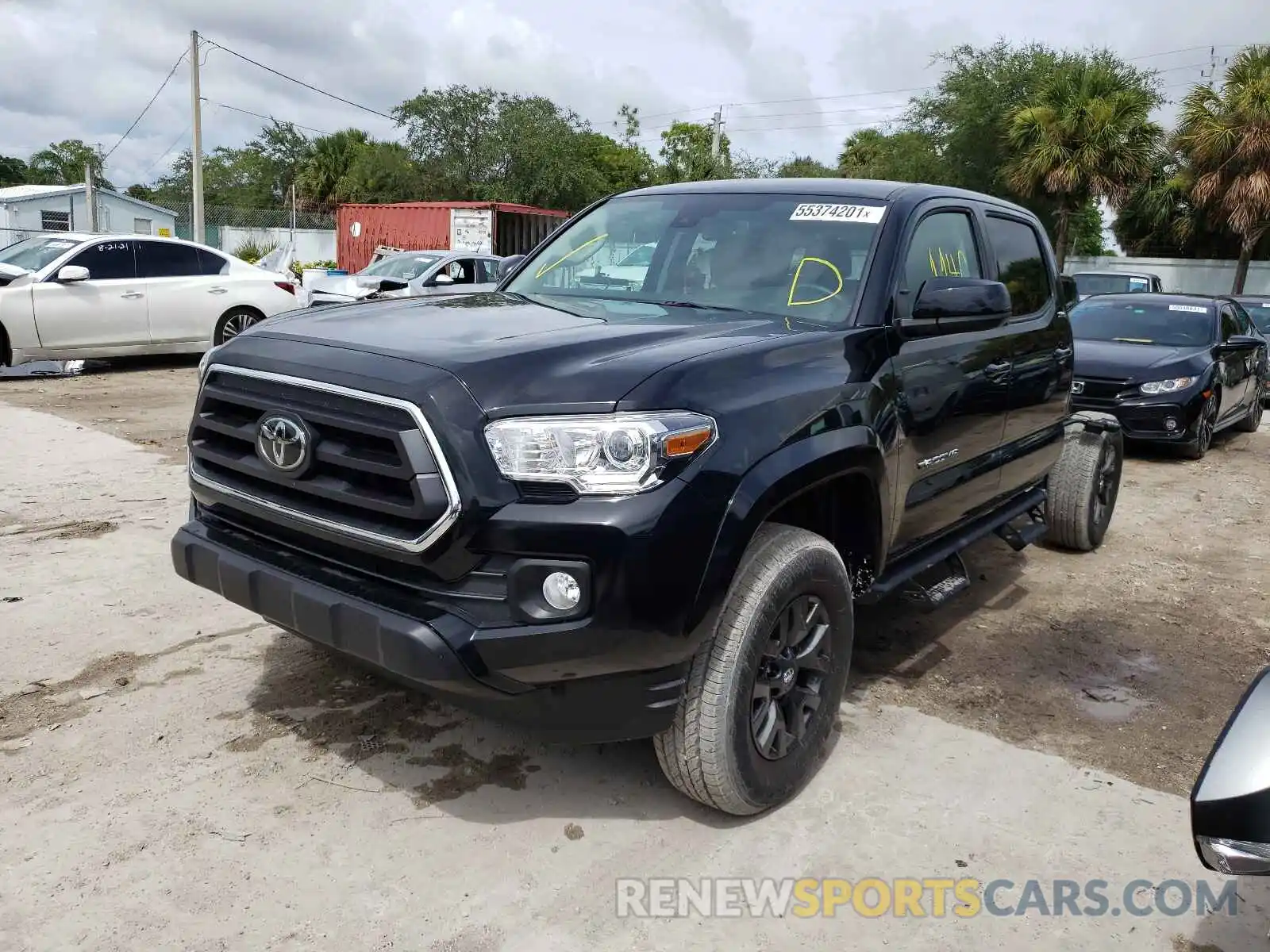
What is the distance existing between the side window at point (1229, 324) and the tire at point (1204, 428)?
91 cm

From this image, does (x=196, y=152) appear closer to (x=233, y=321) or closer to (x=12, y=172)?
(x=233, y=321)

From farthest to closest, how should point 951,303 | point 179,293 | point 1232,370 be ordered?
point 179,293, point 1232,370, point 951,303

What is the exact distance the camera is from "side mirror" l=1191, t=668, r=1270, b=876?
1885 mm

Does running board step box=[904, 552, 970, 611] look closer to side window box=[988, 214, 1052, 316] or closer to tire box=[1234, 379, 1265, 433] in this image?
side window box=[988, 214, 1052, 316]

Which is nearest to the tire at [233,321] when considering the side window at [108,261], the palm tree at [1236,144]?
the side window at [108,261]

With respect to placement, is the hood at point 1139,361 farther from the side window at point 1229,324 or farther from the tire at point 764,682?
the tire at point 764,682

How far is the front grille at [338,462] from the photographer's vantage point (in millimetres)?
2574

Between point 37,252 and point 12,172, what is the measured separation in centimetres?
8275

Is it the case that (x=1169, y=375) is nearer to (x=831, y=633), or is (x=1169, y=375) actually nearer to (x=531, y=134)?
(x=831, y=633)

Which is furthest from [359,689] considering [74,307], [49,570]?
[74,307]

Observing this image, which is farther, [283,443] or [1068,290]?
[1068,290]

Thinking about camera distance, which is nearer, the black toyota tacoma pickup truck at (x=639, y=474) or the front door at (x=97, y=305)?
the black toyota tacoma pickup truck at (x=639, y=474)

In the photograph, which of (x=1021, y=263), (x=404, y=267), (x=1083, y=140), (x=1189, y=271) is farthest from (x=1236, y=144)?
(x=1021, y=263)

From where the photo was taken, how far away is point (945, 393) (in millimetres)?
3812
